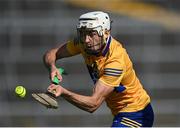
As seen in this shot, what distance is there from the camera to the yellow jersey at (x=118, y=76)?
4.96m

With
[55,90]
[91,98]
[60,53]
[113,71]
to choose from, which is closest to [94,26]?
[113,71]

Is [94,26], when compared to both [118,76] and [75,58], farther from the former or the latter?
[75,58]

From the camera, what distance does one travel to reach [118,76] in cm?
496

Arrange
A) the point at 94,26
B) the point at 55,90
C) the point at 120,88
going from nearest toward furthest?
the point at 55,90
the point at 94,26
the point at 120,88

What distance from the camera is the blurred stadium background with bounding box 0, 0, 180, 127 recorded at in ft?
27.2

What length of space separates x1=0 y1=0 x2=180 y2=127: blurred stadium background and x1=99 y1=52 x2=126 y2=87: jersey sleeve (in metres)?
3.25

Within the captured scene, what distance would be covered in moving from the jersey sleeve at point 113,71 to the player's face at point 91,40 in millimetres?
122

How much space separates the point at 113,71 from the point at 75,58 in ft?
11.6

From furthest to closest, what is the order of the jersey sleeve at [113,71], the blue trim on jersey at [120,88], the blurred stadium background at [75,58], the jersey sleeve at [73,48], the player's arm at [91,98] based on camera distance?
1. the blurred stadium background at [75,58]
2. the jersey sleeve at [73,48]
3. the blue trim on jersey at [120,88]
4. the jersey sleeve at [113,71]
5. the player's arm at [91,98]

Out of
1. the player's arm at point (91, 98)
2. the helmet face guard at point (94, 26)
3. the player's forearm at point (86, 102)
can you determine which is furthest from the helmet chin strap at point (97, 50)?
the player's forearm at point (86, 102)

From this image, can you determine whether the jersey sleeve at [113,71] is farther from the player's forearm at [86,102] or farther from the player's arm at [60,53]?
the player's arm at [60,53]

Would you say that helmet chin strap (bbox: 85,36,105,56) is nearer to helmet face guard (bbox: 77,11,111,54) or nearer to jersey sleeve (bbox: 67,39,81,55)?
helmet face guard (bbox: 77,11,111,54)

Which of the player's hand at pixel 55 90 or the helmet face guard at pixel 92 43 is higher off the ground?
the helmet face guard at pixel 92 43

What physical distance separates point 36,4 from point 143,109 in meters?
3.34
